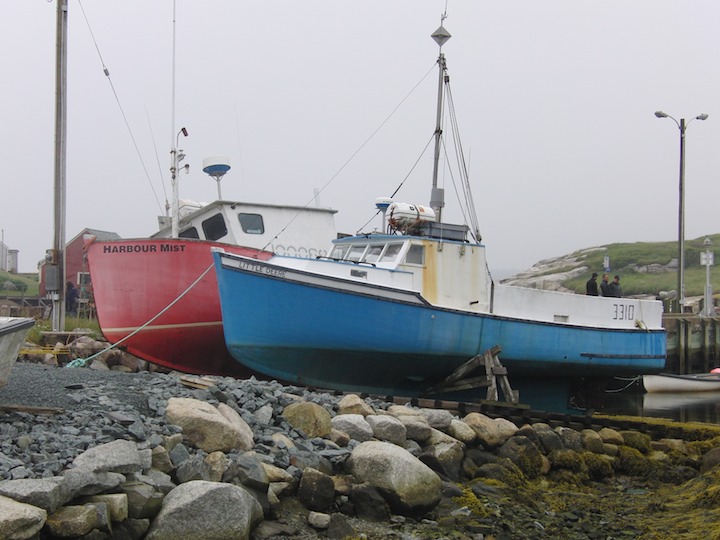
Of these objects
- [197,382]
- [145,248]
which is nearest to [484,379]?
[197,382]

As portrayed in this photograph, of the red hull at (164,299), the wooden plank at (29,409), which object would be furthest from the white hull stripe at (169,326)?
the wooden plank at (29,409)

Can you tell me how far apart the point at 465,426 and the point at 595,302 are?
7.30m

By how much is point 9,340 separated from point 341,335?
5.71 meters

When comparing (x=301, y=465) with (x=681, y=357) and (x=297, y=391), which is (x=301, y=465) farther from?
(x=681, y=357)

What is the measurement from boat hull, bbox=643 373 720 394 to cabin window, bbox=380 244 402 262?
31.6 feet

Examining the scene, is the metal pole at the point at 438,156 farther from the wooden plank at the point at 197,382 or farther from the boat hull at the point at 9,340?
the boat hull at the point at 9,340

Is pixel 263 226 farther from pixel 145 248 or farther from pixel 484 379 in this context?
pixel 484 379

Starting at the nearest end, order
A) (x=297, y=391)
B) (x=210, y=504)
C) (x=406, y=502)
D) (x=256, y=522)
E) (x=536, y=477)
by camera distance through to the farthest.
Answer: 1. (x=210, y=504)
2. (x=256, y=522)
3. (x=406, y=502)
4. (x=536, y=477)
5. (x=297, y=391)

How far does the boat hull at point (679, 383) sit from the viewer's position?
20047mm

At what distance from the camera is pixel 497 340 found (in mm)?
13562

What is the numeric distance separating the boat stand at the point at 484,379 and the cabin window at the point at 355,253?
268 centimetres

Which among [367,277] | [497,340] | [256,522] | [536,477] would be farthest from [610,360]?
[256,522]

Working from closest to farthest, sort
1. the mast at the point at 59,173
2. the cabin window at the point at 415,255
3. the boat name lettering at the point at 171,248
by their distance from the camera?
the cabin window at the point at 415,255 → the boat name lettering at the point at 171,248 → the mast at the point at 59,173

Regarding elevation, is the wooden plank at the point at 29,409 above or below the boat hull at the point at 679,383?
above
